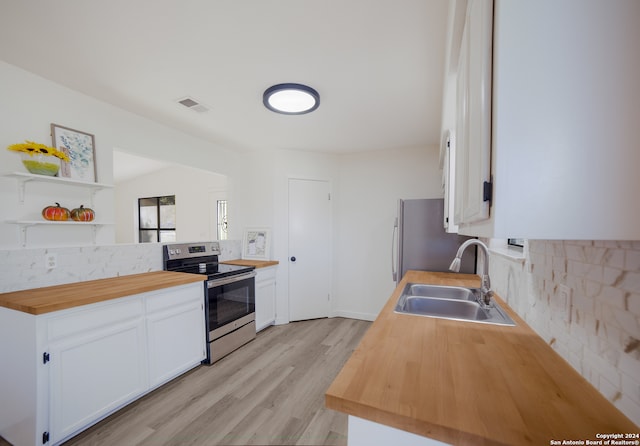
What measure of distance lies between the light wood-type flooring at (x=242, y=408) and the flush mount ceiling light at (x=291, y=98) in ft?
7.38

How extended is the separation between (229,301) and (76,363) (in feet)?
3.92

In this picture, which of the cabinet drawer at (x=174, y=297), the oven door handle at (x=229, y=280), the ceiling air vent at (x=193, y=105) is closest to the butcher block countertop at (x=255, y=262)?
the oven door handle at (x=229, y=280)

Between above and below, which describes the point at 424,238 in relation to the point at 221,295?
above

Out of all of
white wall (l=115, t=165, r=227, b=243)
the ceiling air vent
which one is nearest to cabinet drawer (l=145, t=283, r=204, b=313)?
the ceiling air vent

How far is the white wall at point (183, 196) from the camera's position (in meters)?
4.77

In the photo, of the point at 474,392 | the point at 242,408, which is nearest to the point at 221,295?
the point at 242,408

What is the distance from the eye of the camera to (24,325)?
1.43m

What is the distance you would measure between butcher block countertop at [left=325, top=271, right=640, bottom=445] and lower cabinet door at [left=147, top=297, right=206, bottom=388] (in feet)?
5.63

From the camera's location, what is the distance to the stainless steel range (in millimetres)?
2404

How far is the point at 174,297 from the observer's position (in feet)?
6.88

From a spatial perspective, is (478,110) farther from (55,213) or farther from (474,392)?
(55,213)

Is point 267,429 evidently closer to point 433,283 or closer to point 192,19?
point 433,283

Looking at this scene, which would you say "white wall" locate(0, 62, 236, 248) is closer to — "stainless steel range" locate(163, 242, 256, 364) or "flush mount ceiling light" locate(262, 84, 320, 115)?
"stainless steel range" locate(163, 242, 256, 364)

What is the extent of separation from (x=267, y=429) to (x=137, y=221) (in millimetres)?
5456
